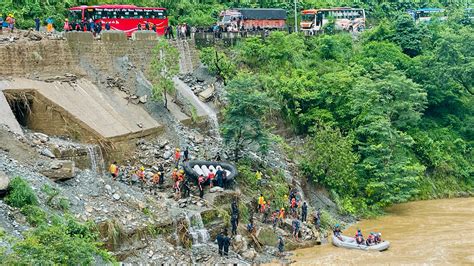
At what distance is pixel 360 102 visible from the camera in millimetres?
38000

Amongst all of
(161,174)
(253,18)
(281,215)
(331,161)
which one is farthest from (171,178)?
(253,18)

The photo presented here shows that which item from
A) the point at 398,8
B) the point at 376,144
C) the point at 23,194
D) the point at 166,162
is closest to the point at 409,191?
the point at 376,144

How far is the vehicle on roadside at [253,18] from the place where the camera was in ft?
162

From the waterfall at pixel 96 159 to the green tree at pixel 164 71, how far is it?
574 cm

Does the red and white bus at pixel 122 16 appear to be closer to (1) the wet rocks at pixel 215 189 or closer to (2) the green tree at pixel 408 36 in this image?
(1) the wet rocks at pixel 215 189

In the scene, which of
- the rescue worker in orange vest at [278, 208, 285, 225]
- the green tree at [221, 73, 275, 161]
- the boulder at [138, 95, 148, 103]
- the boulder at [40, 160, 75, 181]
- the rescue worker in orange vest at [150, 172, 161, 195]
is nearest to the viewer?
the boulder at [40, 160, 75, 181]

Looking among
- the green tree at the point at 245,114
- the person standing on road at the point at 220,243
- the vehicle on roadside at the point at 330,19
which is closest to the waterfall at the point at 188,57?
the green tree at the point at 245,114

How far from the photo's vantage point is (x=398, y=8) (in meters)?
72.8

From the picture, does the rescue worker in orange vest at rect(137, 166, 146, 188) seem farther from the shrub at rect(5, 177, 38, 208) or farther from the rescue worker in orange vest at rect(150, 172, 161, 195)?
the shrub at rect(5, 177, 38, 208)

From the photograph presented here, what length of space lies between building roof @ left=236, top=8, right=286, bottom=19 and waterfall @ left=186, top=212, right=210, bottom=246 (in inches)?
1074

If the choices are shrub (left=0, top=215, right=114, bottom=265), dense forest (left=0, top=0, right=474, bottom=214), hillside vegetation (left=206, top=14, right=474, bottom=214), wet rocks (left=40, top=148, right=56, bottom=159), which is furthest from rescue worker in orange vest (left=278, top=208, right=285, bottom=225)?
shrub (left=0, top=215, right=114, bottom=265)

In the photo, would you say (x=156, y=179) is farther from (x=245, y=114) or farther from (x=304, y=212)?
(x=304, y=212)

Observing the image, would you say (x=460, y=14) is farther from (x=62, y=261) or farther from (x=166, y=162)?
(x=62, y=261)

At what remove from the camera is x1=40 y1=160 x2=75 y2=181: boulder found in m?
24.3
